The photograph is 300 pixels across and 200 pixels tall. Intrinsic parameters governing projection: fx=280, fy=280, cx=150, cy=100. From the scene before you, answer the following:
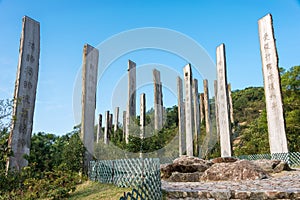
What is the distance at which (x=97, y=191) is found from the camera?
6.30 meters

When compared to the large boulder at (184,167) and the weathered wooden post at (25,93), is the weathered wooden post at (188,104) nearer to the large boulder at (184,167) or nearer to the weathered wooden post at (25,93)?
the large boulder at (184,167)

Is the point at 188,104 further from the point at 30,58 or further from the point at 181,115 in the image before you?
the point at 30,58

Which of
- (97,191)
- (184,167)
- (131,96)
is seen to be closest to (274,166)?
(184,167)

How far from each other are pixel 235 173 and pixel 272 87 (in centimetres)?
411

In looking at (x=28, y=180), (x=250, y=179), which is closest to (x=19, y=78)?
(x=28, y=180)

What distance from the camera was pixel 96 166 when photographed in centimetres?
779

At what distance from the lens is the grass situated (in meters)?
5.40

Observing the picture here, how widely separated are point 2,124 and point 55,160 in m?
3.63

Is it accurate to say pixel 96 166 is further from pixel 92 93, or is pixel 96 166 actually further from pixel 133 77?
pixel 133 77

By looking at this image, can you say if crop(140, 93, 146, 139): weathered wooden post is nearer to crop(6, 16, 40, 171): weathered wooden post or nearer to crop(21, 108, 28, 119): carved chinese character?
crop(6, 16, 40, 171): weathered wooden post

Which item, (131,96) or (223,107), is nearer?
(223,107)

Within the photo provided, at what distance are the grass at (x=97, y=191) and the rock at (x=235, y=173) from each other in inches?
94.6

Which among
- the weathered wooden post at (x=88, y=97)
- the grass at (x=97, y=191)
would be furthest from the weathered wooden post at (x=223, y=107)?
the grass at (x=97, y=191)

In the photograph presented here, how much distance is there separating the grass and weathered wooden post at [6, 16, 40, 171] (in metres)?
1.41
